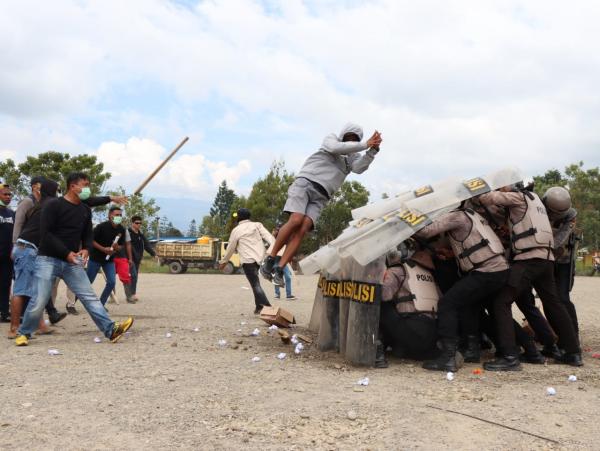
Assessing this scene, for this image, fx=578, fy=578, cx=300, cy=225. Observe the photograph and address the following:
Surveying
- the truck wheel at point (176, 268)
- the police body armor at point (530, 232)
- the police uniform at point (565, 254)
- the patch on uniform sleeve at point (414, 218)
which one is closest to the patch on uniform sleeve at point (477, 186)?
the police body armor at point (530, 232)

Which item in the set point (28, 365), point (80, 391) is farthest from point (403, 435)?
point (28, 365)

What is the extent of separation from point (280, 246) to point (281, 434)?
3025 mm

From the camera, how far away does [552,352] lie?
6305 millimetres

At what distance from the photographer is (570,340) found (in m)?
5.99

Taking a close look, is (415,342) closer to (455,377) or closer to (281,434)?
(455,377)

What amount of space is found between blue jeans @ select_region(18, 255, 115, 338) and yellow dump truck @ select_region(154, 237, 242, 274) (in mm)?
24759

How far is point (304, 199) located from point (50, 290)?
125 inches

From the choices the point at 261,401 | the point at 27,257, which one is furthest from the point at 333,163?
the point at 27,257

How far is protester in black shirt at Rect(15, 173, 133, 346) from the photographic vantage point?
665 centimetres

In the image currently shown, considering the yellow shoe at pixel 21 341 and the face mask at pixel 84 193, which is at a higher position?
the face mask at pixel 84 193

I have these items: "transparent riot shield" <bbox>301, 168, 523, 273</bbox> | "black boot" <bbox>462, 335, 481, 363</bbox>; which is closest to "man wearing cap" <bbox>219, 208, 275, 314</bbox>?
"transparent riot shield" <bbox>301, 168, 523, 273</bbox>

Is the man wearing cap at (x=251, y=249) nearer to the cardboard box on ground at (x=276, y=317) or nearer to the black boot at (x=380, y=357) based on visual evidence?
the cardboard box on ground at (x=276, y=317)

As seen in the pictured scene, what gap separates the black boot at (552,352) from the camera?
6.19m

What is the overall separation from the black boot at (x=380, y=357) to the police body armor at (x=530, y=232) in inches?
64.4
